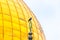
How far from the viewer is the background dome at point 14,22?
157ft

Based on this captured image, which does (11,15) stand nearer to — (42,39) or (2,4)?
(2,4)

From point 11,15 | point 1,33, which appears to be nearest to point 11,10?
point 11,15

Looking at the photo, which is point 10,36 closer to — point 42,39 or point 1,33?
point 1,33

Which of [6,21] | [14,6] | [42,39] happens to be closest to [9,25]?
[6,21]

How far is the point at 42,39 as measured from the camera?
54.7 metres

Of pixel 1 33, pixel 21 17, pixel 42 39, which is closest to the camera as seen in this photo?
pixel 1 33

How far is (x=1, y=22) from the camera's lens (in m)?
47.8

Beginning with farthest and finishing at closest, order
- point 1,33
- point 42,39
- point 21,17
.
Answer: point 42,39, point 21,17, point 1,33

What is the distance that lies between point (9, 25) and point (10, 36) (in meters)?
1.35

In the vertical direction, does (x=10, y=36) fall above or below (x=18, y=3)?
below

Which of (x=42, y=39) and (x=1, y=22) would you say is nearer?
(x=1, y=22)

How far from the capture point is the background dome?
47.8 m

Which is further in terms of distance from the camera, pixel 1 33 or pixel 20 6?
pixel 20 6

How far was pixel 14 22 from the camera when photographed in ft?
160
